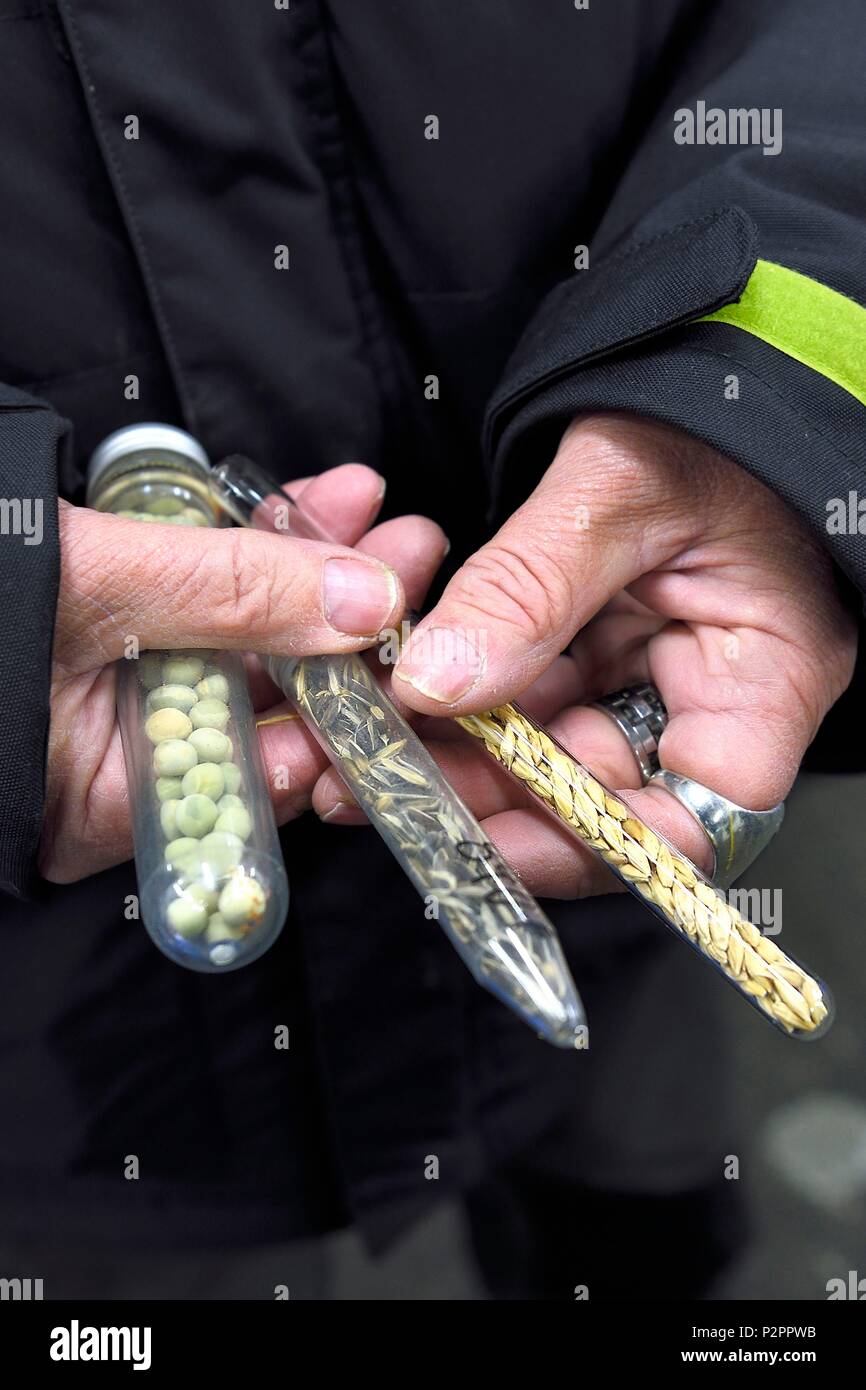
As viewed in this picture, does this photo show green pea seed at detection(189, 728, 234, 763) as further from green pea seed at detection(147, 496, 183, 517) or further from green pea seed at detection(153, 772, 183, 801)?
green pea seed at detection(147, 496, 183, 517)

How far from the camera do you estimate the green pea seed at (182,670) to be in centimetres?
57

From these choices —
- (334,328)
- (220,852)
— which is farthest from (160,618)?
(334,328)

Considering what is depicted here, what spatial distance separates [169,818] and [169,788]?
0.02 metres

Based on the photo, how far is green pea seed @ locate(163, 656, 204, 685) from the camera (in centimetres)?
57

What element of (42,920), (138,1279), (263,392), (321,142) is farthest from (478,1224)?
(321,142)

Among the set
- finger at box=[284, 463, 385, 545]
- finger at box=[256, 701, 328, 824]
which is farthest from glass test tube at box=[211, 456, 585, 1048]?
finger at box=[284, 463, 385, 545]

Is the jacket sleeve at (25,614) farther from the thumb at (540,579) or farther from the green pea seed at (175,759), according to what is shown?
the thumb at (540,579)

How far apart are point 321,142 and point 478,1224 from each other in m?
0.85

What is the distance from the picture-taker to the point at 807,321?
57cm

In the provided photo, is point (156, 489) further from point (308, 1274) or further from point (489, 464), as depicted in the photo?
point (308, 1274)

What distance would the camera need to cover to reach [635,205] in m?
0.67

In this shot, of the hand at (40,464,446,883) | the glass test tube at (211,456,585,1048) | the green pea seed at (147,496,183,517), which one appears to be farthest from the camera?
the green pea seed at (147,496,183,517)

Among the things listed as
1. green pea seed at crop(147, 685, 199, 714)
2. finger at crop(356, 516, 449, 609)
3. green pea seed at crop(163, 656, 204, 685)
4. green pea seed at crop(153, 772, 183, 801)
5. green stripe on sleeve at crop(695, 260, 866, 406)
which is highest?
green stripe on sleeve at crop(695, 260, 866, 406)

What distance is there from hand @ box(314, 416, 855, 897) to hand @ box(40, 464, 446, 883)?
4 cm
